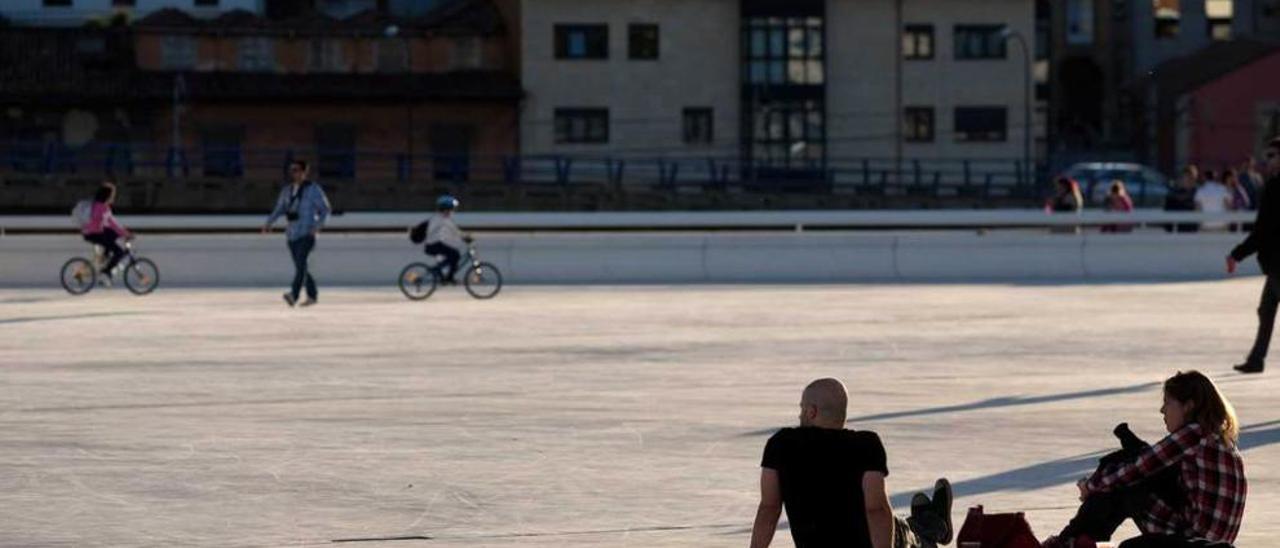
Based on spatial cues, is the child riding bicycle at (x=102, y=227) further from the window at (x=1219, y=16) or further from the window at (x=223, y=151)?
the window at (x=1219, y=16)

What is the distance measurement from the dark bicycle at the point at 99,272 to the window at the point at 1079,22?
73.0m

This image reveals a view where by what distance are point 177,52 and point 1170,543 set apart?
72118mm

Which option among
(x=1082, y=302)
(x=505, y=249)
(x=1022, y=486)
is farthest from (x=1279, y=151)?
(x=505, y=249)

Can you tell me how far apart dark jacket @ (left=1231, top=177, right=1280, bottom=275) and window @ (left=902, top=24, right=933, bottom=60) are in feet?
211

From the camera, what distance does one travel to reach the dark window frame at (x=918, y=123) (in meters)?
80.2

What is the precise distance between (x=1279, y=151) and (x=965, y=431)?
3.50 metres

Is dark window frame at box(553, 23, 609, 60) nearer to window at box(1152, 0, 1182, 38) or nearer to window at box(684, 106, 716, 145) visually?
window at box(684, 106, 716, 145)

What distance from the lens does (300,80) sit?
3091 inches

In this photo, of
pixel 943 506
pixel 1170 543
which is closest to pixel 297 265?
pixel 943 506

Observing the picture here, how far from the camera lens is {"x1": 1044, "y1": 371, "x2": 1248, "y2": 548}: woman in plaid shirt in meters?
8.81

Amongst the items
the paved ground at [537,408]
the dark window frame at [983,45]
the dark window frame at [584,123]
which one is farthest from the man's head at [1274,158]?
the dark window frame at [983,45]

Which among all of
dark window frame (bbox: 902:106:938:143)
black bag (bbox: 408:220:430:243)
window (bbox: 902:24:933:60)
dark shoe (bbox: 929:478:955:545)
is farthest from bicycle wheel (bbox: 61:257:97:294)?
window (bbox: 902:24:933:60)

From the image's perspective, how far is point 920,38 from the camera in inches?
3204

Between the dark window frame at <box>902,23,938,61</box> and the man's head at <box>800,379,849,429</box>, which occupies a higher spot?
the dark window frame at <box>902,23,938,61</box>
